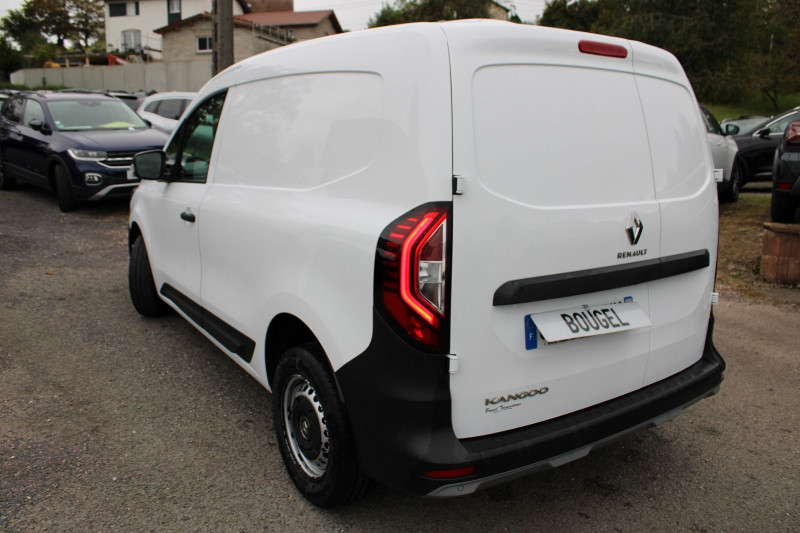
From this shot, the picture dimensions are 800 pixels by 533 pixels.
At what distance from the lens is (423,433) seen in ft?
6.86

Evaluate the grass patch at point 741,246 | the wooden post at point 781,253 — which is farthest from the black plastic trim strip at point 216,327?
the wooden post at point 781,253

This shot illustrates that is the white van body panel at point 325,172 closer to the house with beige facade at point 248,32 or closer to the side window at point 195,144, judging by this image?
the side window at point 195,144

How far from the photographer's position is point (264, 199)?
2891mm

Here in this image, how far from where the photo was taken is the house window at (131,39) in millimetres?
56250

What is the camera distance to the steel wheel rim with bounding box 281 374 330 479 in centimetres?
255

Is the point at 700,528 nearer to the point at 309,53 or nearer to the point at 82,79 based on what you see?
the point at 309,53

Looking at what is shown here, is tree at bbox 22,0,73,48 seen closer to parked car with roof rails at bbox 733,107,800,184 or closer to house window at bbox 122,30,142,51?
house window at bbox 122,30,142,51

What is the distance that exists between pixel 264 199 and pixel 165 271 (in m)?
1.70

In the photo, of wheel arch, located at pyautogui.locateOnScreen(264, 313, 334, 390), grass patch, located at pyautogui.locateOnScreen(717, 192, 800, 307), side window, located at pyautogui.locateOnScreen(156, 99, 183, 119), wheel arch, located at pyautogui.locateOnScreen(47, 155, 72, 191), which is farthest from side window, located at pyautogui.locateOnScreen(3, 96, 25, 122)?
grass patch, located at pyautogui.locateOnScreen(717, 192, 800, 307)

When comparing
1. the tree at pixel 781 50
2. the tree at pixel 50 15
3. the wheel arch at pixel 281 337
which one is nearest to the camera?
the wheel arch at pixel 281 337

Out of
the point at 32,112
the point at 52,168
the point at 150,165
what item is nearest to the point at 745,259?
the point at 150,165

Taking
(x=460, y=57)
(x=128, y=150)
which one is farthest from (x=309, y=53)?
(x=128, y=150)

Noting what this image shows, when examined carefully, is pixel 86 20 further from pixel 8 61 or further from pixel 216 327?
pixel 216 327

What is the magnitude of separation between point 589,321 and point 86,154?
28.5 feet
